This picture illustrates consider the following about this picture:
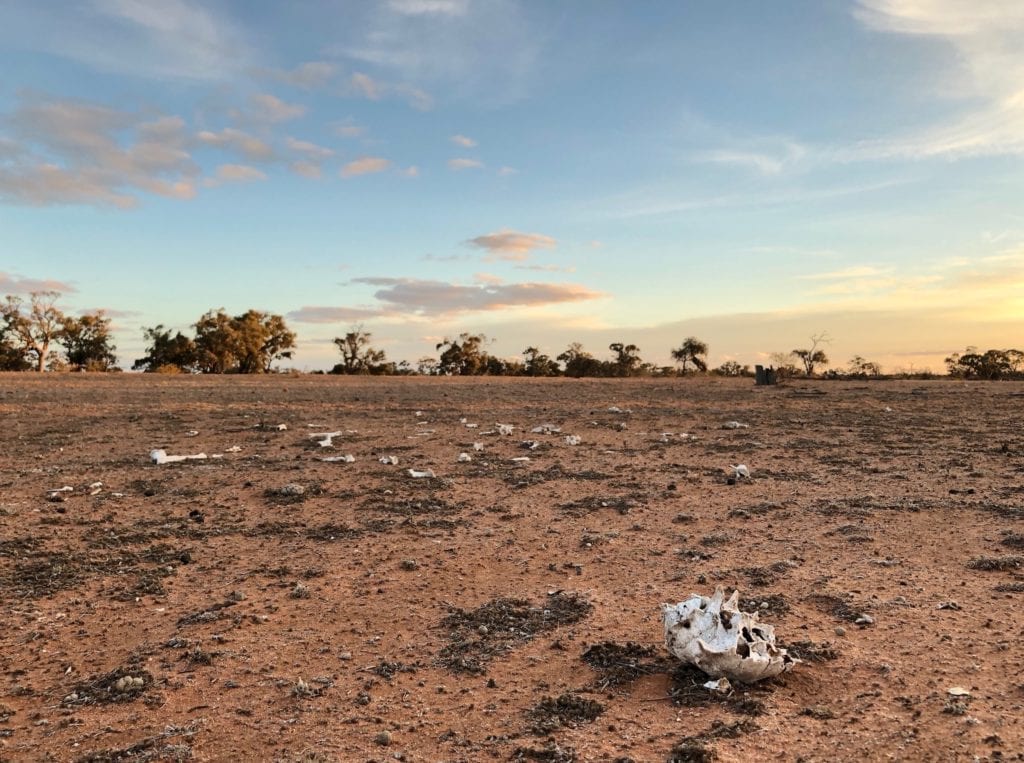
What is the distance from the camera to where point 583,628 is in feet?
14.9

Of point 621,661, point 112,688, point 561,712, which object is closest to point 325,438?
point 112,688

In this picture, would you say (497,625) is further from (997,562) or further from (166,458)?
(166,458)

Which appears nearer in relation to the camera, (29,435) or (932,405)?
(29,435)

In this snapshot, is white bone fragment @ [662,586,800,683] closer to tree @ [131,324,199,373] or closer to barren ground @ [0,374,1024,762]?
barren ground @ [0,374,1024,762]

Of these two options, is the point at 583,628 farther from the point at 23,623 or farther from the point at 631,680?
the point at 23,623

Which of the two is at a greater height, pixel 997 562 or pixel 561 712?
pixel 997 562

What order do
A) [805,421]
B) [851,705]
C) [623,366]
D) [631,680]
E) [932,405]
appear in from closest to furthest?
[851,705] < [631,680] < [805,421] < [932,405] < [623,366]

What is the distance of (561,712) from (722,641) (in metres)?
0.91

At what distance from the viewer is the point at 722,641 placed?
147 inches

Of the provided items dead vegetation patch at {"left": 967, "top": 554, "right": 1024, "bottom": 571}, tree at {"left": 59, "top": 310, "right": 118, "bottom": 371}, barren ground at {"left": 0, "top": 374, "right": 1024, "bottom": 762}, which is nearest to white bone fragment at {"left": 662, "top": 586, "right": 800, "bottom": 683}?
barren ground at {"left": 0, "top": 374, "right": 1024, "bottom": 762}

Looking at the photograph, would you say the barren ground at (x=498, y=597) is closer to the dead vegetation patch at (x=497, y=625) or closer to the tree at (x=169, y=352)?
the dead vegetation patch at (x=497, y=625)

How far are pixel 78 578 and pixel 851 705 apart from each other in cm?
531

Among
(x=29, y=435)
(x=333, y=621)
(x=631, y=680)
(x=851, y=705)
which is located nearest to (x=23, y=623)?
(x=333, y=621)

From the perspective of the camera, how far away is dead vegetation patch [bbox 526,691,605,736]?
11.2 feet
